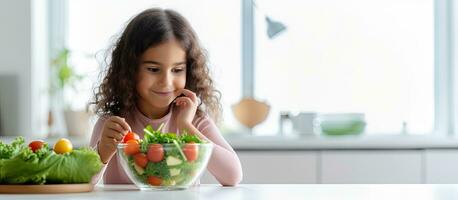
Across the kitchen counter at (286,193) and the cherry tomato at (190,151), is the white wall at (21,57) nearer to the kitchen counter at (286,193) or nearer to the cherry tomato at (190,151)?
the kitchen counter at (286,193)

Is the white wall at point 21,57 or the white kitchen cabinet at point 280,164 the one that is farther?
the white wall at point 21,57

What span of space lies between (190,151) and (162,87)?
51cm

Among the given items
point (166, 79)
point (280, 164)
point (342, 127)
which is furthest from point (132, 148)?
point (342, 127)

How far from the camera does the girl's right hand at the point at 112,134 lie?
2.05m

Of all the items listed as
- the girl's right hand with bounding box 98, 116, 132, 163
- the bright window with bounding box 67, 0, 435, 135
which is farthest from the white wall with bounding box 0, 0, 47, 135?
the girl's right hand with bounding box 98, 116, 132, 163

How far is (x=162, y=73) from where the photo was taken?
2307 mm

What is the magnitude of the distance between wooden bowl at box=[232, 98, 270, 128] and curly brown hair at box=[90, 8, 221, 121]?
2.06m

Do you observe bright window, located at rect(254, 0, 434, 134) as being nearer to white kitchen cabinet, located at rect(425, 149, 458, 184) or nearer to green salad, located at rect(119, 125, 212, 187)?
white kitchen cabinet, located at rect(425, 149, 458, 184)

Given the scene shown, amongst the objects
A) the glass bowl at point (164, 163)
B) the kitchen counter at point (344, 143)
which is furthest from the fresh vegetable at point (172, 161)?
the kitchen counter at point (344, 143)

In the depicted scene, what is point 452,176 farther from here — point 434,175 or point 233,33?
point 233,33

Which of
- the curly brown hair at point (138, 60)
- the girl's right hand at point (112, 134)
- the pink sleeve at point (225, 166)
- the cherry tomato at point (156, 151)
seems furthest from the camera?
the curly brown hair at point (138, 60)

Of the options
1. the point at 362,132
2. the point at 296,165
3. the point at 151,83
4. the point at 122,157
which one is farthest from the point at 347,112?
the point at 122,157

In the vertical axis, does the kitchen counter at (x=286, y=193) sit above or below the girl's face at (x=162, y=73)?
below

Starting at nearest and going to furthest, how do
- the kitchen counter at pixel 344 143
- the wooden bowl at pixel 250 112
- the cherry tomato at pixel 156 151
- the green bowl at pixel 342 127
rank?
the cherry tomato at pixel 156 151, the kitchen counter at pixel 344 143, the green bowl at pixel 342 127, the wooden bowl at pixel 250 112
